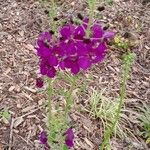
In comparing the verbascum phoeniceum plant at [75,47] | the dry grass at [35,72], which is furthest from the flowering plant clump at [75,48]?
the dry grass at [35,72]

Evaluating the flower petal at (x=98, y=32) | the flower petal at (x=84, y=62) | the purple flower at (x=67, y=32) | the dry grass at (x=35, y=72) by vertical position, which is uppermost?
the purple flower at (x=67, y=32)

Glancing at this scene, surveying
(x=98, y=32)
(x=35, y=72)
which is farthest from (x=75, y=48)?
(x=35, y=72)

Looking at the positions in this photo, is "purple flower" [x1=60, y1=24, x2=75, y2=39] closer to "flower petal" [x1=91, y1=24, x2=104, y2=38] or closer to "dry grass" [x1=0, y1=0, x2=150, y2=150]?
"flower petal" [x1=91, y1=24, x2=104, y2=38]

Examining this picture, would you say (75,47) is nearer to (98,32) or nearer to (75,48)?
(75,48)

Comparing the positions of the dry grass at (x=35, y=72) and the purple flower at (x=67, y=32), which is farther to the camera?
the dry grass at (x=35, y=72)

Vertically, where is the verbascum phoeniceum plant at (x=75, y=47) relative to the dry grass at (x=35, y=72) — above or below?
above

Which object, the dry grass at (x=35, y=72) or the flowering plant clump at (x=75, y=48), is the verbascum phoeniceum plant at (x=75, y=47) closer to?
the flowering plant clump at (x=75, y=48)

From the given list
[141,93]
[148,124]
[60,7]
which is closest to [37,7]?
[60,7]

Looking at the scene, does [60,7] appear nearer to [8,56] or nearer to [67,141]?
[8,56]
